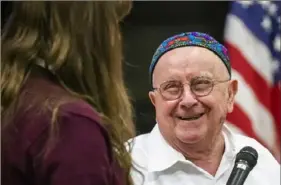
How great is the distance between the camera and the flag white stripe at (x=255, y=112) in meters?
2.83

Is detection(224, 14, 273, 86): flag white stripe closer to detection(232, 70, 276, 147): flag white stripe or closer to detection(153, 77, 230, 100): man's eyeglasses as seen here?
detection(232, 70, 276, 147): flag white stripe

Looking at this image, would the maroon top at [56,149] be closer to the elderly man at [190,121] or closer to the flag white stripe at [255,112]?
the elderly man at [190,121]

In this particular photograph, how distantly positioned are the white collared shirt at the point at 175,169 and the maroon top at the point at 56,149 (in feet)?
2.21

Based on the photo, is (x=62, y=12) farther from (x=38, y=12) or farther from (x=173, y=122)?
(x=173, y=122)

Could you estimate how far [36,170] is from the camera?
0.98 meters

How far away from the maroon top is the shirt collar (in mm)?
721

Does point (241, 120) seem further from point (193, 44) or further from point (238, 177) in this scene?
point (238, 177)

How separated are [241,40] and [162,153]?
4.03 feet

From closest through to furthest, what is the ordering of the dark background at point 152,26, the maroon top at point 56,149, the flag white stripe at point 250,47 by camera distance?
the maroon top at point 56,149 < the dark background at point 152,26 < the flag white stripe at point 250,47

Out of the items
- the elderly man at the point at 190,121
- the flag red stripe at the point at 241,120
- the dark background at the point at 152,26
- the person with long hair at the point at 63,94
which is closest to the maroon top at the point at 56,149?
the person with long hair at the point at 63,94

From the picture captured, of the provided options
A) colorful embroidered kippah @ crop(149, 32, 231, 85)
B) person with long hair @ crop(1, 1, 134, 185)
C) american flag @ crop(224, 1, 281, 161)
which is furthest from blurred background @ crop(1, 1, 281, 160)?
person with long hair @ crop(1, 1, 134, 185)

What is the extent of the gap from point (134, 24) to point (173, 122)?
1.05 metres

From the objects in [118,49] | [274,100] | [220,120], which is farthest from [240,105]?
[118,49]

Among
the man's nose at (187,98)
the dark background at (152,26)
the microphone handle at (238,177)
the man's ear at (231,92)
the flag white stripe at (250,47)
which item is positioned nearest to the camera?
the microphone handle at (238,177)
